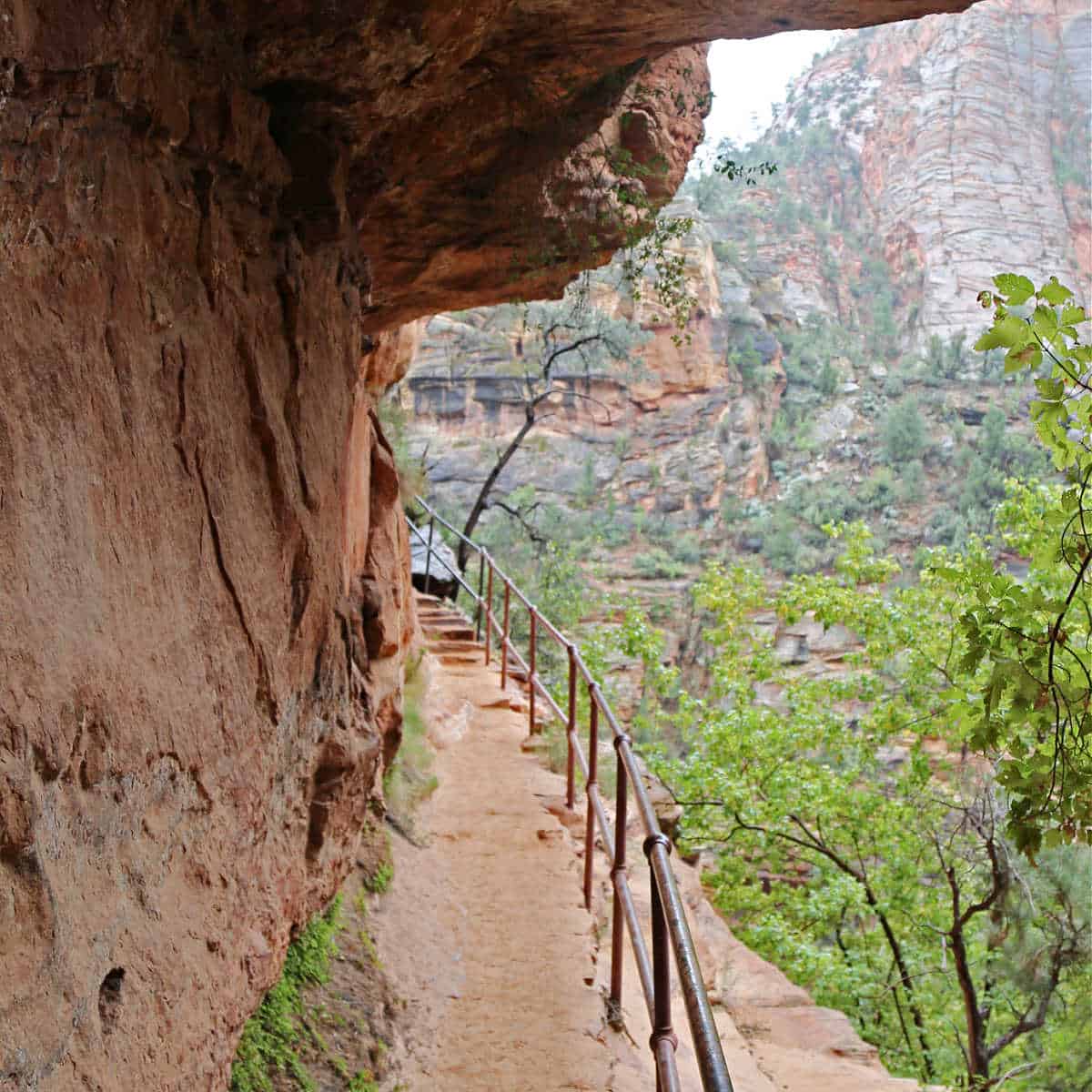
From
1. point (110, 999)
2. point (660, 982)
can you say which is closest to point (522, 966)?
point (660, 982)

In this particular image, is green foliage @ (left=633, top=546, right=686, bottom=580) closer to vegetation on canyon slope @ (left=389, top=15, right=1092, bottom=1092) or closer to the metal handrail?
vegetation on canyon slope @ (left=389, top=15, right=1092, bottom=1092)

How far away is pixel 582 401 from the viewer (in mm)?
33938

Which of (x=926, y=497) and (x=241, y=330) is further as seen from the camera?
(x=926, y=497)

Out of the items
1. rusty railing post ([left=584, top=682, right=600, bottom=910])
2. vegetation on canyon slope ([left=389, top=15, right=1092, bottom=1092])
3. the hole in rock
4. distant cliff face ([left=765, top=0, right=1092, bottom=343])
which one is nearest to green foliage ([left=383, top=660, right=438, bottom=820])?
rusty railing post ([left=584, top=682, right=600, bottom=910])

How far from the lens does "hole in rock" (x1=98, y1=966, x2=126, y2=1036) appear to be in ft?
7.32

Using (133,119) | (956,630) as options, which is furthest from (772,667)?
(133,119)

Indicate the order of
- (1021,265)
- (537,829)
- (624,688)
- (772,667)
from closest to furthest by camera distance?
(537,829), (772,667), (624,688), (1021,265)

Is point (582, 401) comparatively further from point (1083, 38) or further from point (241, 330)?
point (1083, 38)

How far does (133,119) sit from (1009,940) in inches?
341

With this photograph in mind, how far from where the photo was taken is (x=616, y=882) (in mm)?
3688

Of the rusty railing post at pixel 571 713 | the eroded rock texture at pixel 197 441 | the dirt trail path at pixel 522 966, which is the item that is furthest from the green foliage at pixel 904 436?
the eroded rock texture at pixel 197 441

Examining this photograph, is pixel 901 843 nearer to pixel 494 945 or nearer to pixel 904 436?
pixel 494 945

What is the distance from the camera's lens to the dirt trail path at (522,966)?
12.1 feet

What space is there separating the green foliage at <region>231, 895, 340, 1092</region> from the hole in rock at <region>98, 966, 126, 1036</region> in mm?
885
